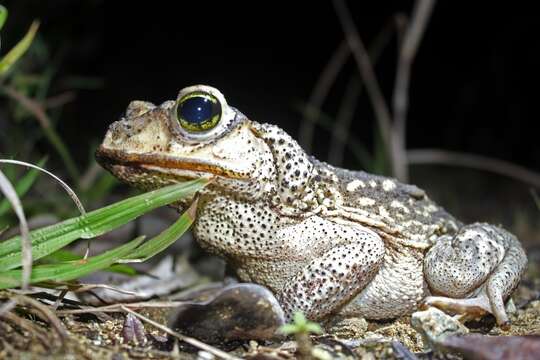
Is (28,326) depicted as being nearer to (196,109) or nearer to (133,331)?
(133,331)

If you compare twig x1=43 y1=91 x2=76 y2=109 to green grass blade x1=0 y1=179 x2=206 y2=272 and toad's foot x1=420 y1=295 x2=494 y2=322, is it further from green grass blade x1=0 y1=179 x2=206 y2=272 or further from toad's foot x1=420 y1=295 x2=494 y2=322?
toad's foot x1=420 y1=295 x2=494 y2=322

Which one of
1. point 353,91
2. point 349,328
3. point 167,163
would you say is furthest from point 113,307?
point 353,91

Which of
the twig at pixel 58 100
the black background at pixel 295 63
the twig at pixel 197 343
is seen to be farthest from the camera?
the black background at pixel 295 63

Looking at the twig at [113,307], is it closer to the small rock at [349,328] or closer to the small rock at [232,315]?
the small rock at [232,315]

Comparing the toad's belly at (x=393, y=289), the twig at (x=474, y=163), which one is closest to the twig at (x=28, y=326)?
the toad's belly at (x=393, y=289)

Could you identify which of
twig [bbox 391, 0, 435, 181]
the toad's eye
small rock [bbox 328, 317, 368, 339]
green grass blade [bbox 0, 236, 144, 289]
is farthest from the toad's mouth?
twig [bbox 391, 0, 435, 181]

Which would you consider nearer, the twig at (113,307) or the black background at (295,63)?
the twig at (113,307)

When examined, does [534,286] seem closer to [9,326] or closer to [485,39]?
[9,326]
